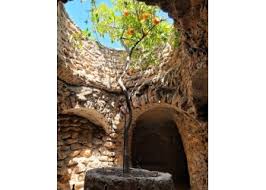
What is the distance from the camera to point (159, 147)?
6020 millimetres

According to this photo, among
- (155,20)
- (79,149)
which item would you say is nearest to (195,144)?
(79,149)

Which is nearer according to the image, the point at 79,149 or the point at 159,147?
the point at 79,149

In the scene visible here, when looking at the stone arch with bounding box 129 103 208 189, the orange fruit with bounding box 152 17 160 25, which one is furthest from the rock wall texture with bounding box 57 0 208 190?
the orange fruit with bounding box 152 17 160 25

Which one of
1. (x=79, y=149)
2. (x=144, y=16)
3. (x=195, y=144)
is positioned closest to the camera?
(x=144, y=16)

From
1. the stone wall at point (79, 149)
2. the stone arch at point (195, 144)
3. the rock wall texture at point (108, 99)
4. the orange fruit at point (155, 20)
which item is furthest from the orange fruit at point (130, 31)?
the stone wall at point (79, 149)

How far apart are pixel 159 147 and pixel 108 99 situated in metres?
2.01

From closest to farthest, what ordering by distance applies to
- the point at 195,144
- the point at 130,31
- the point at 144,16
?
the point at 130,31, the point at 144,16, the point at 195,144

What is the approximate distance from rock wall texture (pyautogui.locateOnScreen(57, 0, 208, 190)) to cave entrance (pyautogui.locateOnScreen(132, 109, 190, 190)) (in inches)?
43.2

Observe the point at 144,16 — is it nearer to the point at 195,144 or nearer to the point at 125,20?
the point at 125,20

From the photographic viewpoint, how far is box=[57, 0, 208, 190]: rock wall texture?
142 inches

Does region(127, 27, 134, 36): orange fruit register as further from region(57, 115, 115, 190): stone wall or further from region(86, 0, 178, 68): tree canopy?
region(57, 115, 115, 190): stone wall

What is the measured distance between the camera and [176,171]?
233 inches
